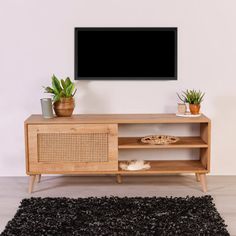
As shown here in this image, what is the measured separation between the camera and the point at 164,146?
11.8 feet

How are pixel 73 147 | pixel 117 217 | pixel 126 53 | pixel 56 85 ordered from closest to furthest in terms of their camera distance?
1. pixel 117 217
2. pixel 73 147
3. pixel 56 85
4. pixel 126 53

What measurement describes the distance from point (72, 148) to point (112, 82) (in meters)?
0.72

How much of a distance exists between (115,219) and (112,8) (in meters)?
1.82

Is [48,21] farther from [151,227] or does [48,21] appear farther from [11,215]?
[151,227]

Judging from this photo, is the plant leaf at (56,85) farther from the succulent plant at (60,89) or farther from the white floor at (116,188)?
the white floor at (116,188)

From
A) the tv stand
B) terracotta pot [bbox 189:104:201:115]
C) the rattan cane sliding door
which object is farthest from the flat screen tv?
the rattan cane sliding door

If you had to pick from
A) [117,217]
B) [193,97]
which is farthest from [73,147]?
[193,97]

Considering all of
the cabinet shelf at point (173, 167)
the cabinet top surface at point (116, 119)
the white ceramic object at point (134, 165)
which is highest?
the cabinet top surface at point (116, 119)

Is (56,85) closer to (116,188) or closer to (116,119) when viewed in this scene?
(116,119)

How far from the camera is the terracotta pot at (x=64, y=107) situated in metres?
3.68

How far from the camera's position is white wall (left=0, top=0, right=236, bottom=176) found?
3.89 meters

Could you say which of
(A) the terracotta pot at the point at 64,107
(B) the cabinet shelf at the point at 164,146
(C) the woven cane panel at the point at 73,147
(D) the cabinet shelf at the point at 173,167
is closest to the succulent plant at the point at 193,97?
(B) the cabinet shelf at the point at 164,146

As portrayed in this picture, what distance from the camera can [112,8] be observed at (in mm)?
3889

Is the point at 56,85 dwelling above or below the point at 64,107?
above
